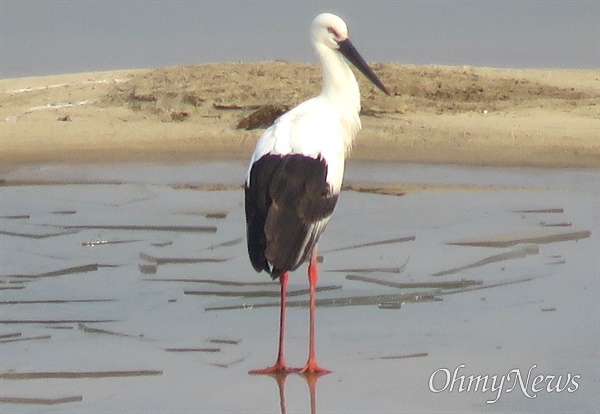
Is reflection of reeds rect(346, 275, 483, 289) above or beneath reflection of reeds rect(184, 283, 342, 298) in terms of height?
above

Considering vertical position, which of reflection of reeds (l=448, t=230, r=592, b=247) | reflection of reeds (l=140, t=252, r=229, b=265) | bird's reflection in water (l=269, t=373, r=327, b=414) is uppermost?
bird's reflection in water (l=269, t=373, r=327, b=414)

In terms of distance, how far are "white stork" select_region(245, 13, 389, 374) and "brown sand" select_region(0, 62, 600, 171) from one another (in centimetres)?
736

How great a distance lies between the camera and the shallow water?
7.14 meters

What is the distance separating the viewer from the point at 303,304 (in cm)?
911

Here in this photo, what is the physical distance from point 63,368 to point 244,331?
1.25m

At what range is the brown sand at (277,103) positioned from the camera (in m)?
17.5

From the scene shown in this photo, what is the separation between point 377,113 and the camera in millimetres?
19453

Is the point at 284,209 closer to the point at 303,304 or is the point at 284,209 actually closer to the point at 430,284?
the point at 303,304

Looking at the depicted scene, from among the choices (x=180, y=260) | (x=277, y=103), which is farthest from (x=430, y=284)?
(x=277, y=103)

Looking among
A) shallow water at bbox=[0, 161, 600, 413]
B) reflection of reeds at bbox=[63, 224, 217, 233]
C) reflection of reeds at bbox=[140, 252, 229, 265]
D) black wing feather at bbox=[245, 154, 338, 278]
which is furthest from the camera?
reflection of reeds at bbox=[63, 224, 217, 233]

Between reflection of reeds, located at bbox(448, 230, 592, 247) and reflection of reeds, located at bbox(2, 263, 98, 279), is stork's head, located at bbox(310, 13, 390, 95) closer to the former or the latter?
reflection of reeds, located at bbox(448, 230, 592, 247)

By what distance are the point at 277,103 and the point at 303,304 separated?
1161 cm

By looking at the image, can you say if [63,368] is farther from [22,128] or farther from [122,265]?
[22,128]

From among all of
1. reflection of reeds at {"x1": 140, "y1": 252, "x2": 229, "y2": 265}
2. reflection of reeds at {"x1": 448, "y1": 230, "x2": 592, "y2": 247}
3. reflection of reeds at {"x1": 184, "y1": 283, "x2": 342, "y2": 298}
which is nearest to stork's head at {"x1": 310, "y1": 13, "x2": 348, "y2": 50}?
reflection of reeds at {"x1": 184, "y1": 283, "x2": 342, "y2": 298}
